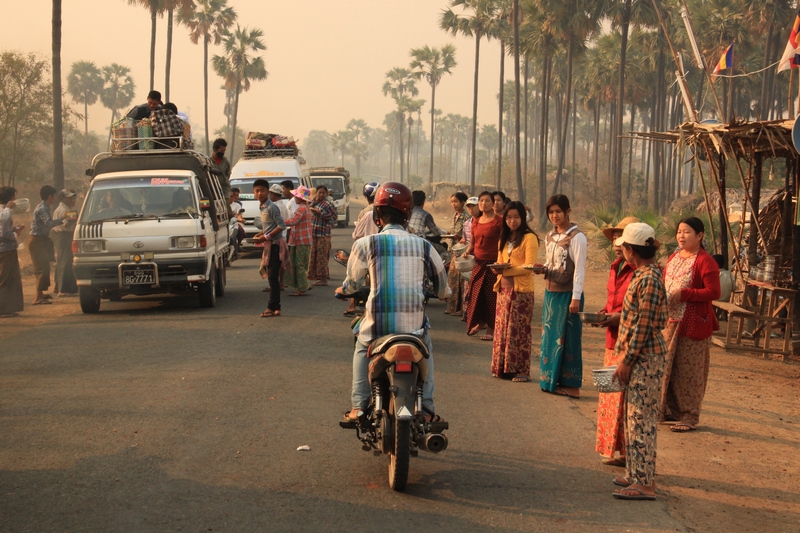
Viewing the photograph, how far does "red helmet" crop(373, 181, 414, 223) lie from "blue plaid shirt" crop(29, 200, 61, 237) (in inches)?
392

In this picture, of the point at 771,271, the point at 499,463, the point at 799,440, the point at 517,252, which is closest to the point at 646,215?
the point at 771,271

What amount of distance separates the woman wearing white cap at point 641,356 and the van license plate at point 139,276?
27.9ft

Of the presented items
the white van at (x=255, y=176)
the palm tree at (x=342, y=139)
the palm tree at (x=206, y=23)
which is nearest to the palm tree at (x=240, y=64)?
the palm tree at (x=206, y=23)

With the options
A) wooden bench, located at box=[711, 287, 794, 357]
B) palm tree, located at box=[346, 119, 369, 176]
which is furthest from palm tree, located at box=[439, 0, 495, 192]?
palm tree, located at box=[346, 119, 369, 176]

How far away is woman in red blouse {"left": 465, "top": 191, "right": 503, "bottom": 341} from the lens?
1009 centimetres

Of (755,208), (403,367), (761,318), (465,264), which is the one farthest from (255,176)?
(403,367)

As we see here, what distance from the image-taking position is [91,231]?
12.2m

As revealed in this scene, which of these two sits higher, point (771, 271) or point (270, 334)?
point (771, 271)

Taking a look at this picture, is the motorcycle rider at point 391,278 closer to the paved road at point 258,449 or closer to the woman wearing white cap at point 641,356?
the paved road at point 258,449

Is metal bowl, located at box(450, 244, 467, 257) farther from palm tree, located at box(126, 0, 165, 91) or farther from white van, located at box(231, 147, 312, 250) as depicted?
palm tree, located at box(126, 0, 165, 91)

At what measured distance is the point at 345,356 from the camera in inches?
370

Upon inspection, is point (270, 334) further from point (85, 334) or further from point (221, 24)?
point (221, 24)

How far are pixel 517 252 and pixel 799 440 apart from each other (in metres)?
3.11

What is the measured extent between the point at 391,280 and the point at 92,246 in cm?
823
